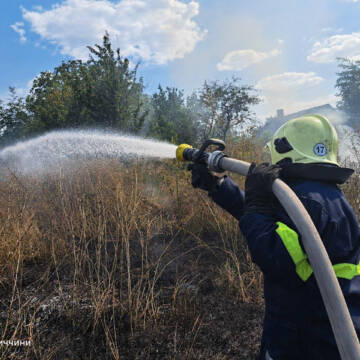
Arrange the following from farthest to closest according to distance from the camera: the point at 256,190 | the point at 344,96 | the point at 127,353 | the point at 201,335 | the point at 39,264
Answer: the point at 344,96 → the point at 39,264 → the point at 201,335 → the point at 127,353 → the point at 256,190

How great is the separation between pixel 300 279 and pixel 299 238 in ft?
0.63

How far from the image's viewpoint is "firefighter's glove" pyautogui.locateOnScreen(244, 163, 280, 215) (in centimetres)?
128

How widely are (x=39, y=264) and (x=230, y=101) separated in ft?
52.4

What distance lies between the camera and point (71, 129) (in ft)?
26.7

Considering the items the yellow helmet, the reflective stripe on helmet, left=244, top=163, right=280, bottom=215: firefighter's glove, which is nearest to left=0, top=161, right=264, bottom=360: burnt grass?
left=244, top=163, right=280, bottom=215: firefighter's glove

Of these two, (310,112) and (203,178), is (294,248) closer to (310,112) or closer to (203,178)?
(203,178)

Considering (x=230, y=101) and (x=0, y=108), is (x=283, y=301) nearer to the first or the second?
(x=230, y=101)

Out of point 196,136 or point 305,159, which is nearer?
point 305,159

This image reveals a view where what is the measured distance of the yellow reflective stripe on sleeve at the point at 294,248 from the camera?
3.71 ft

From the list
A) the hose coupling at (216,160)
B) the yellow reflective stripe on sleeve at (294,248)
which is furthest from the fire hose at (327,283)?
the hose coupling at (216,160)

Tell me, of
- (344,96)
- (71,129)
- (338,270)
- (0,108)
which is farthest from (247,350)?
(344,96)

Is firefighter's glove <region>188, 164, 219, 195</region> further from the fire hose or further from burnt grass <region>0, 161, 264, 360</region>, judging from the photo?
the fire hose

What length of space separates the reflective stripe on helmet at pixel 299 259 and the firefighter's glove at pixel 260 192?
128 mm

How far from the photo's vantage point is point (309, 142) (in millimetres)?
1368
